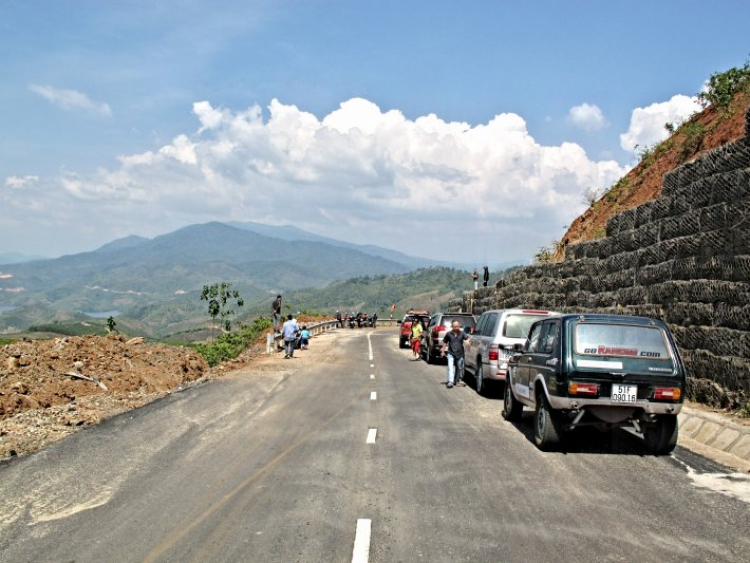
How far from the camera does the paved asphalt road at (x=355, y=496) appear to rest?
6004mm

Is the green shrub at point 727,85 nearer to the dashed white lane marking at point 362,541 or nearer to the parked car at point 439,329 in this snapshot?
the parked car at point 439,329

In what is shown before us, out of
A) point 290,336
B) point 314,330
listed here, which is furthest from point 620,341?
point 314,330

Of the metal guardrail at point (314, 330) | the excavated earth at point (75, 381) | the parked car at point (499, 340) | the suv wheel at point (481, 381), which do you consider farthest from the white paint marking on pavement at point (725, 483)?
the metal guardrail at point (314, 330)

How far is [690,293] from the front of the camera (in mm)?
14305

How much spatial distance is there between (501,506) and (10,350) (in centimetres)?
1879

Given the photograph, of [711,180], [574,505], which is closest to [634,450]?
[574,505]

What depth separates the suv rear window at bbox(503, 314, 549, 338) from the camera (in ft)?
53.8

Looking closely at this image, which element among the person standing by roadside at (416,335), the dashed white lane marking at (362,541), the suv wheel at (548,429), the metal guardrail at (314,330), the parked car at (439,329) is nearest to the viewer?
the dashed white lane marking at (362,541)

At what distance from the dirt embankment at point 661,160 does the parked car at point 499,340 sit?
8.09 m

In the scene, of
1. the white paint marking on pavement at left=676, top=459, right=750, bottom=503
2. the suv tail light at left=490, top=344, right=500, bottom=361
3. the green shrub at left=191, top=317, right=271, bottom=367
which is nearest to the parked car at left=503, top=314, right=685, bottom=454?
the white paint marking on pavement at left=676, top=459, right=750, bottom=503

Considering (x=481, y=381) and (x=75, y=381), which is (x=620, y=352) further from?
(x=75, y=381)

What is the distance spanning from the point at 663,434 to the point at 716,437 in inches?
64.7

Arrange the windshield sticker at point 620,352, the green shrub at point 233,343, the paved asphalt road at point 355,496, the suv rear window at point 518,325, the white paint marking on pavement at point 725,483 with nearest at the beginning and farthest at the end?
the paved asphalt road at point 355,496
the white paint marking on pavement at point 725,483
the windshield sticker at point 620,352
the suv rear window at point 518,325
the green shrub at point 233,343

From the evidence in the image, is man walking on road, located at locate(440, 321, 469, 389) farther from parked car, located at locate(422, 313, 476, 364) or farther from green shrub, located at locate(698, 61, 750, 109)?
green shrub, located at locate(698, 61, 750, 109)
